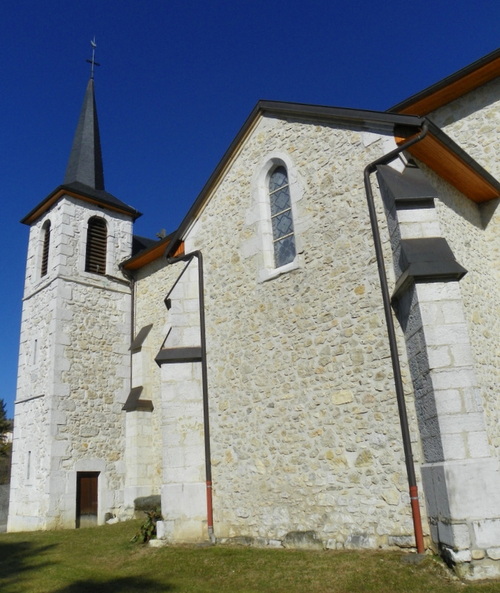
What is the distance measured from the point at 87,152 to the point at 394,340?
14.7m

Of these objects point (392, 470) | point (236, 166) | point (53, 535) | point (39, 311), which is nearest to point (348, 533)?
point (392, 470)

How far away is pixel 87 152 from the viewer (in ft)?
59.5

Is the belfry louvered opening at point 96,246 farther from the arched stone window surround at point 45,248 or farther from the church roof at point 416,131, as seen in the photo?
the church roof at point 416,131

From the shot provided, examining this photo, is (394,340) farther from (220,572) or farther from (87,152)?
(87,152)

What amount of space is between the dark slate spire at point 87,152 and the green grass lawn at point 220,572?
1192 cm

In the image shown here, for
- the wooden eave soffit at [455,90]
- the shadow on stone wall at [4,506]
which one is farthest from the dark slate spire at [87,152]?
the wooden eave soffit at [455,90]

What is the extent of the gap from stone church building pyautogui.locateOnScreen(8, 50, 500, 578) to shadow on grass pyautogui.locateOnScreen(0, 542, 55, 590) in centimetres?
202

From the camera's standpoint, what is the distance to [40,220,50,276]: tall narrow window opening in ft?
53.4

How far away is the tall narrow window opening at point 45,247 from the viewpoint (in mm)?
16266

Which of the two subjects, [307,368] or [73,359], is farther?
[73,359]

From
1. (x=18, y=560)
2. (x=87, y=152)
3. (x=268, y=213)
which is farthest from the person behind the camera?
(x=87, y=152)

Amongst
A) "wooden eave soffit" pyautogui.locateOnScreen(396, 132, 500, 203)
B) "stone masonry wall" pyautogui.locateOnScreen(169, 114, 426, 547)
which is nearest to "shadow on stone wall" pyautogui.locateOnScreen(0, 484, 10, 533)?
"stone masonry wall" pyautogui.locateOnScreen(169, 114, 426, 547)

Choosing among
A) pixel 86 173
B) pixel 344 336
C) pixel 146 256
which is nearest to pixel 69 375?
pixel 146 256

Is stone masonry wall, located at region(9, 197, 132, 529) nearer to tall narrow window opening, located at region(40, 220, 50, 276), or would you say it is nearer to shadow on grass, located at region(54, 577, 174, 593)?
tall narrow window opening, located at region(40, 220, 50, 276)
